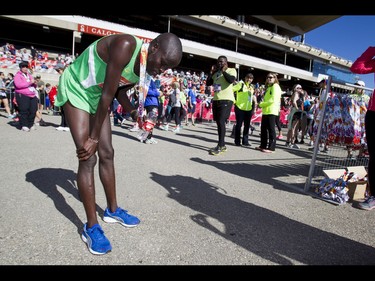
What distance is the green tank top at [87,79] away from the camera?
2.06 m

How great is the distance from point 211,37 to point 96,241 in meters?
43.4

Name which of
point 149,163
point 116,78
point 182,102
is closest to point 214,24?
point 182,102

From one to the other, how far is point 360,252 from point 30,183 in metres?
3.66

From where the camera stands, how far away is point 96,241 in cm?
201

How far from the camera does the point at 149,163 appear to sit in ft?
16.0

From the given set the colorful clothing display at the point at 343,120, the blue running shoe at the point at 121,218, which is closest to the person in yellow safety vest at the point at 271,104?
the colorful clothing display at the point at 343,120

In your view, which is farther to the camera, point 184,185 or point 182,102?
point 182,102

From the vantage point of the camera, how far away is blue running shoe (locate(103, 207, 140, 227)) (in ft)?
8.04

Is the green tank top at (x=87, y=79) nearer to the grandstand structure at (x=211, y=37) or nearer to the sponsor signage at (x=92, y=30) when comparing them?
the grandstand structure at (x=211, y=37)

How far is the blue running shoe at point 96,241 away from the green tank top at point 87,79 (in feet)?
3.12

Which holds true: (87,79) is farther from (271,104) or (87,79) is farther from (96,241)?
(271,104)

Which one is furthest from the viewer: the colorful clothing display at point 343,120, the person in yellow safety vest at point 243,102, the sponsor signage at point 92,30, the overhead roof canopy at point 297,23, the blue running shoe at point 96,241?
the overhead roof canopy at point 297,23

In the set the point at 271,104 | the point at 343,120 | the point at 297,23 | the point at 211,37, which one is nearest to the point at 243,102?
the point at 271,104
